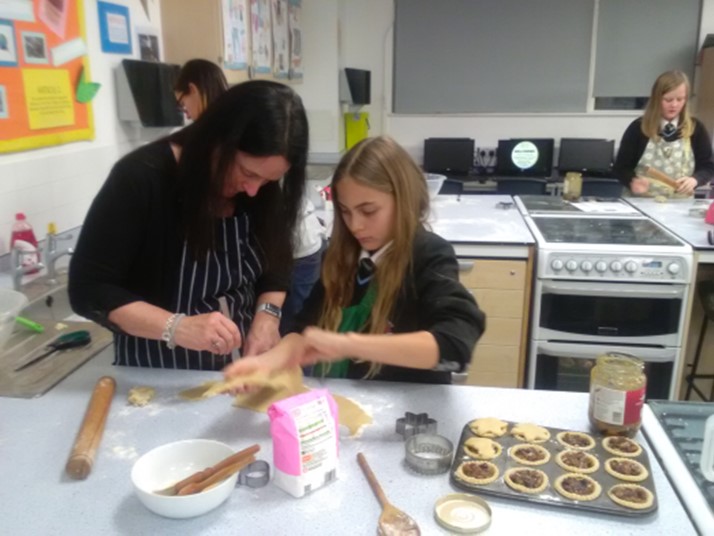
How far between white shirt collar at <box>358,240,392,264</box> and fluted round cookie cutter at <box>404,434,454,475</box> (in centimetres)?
42

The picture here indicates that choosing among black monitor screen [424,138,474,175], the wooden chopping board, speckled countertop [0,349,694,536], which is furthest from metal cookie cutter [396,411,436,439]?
black monitor screen [424,138,474,175]

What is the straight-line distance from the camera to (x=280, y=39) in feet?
12.0

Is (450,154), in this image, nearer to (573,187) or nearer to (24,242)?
(573,187)

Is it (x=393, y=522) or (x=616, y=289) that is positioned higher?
(x=393, y=522)

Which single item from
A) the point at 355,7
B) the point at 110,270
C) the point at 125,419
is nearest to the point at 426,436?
the point at 125,419

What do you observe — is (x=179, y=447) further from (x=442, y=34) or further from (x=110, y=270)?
(x=442, y=34)

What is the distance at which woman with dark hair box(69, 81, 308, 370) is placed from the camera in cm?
120

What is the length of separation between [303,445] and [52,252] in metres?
1.32

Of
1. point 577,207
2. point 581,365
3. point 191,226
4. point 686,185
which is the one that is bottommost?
point 581,365

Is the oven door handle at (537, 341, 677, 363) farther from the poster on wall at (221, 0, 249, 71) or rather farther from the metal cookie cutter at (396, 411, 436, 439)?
the poster on wall at (221, 0, 249, 71)

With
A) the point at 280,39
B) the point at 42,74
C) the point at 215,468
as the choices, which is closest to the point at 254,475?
the point at 215,468

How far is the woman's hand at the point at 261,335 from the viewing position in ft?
4.62

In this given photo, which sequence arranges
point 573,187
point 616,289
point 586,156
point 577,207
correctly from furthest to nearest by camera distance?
point 586,156 < point 573,187 < point 577,207 < point 616,289

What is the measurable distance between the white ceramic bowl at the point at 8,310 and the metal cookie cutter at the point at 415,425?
2.51 ft
